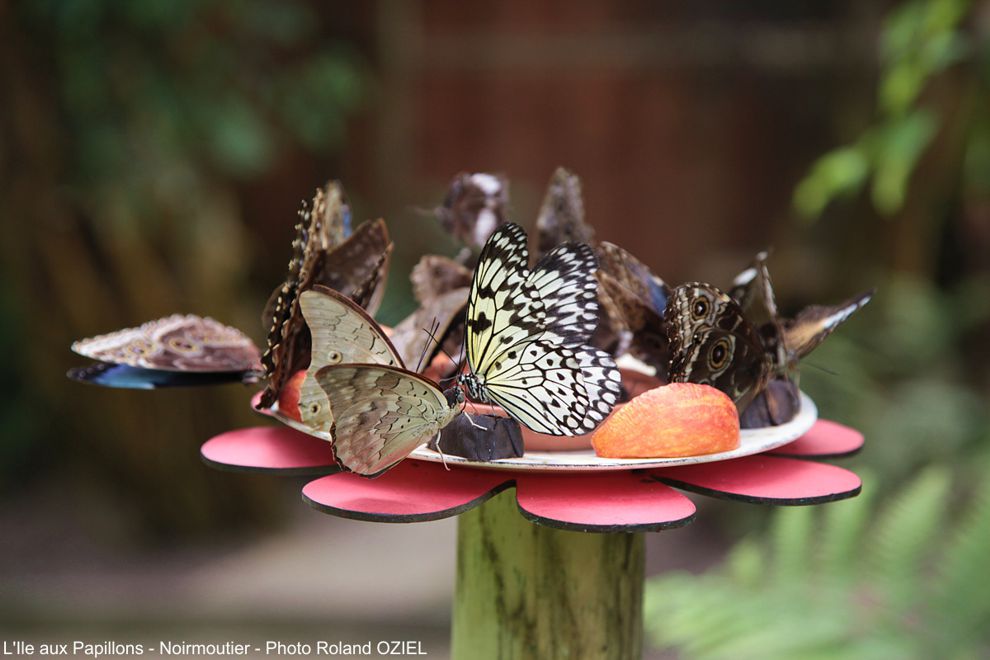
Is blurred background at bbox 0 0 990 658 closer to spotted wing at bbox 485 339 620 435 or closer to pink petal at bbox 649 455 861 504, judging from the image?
pink petal at bbox 649 455 861 504

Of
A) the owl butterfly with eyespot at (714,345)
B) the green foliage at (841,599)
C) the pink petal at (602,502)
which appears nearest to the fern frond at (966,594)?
the green foliage at (841,599)

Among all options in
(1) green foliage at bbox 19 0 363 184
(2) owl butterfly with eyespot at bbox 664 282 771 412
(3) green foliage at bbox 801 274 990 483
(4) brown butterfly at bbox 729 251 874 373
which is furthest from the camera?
(3) green foliage at bbox 801 274 990 483

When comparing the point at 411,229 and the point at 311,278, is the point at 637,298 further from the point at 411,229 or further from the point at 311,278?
the point at 411,229

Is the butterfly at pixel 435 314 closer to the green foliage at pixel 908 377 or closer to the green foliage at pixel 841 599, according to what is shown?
the green foliage at pixel 841 599

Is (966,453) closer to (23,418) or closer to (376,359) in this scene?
(376,359)

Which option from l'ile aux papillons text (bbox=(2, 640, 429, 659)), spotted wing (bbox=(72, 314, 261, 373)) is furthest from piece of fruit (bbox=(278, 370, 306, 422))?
l'ile aux papillons text (bbox=(2, 640, 429, 659))

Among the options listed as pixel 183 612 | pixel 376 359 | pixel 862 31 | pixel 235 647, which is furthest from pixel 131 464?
pixel 862 31
